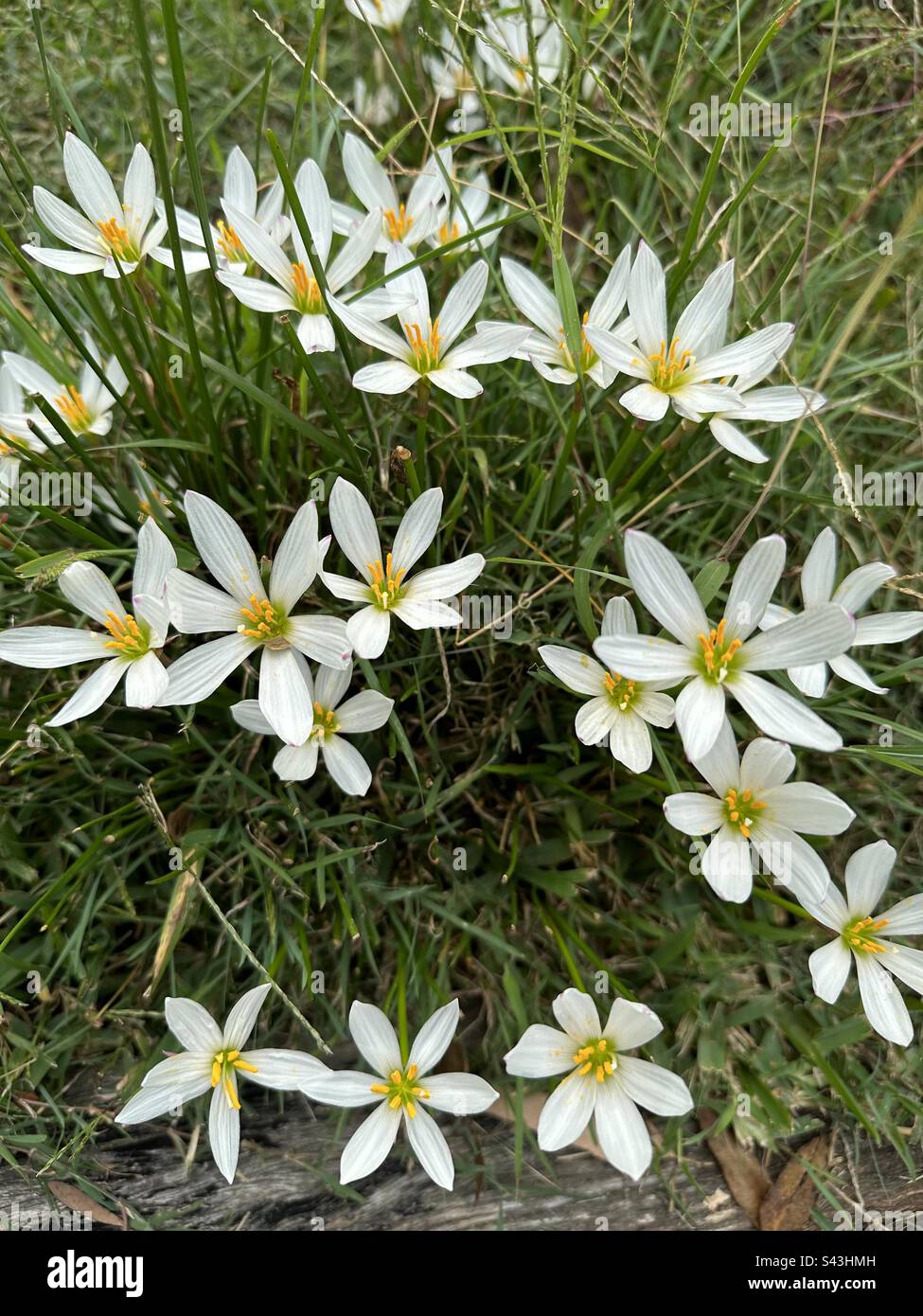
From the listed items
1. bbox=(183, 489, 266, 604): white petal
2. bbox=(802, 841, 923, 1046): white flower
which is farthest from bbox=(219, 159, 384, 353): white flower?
bbox=(802, 841, 923, 1046): white flower

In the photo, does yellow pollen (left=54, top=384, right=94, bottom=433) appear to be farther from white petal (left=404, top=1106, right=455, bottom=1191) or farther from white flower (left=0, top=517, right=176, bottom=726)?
white petal (left=404, top=1106, right=455, bottom=1191)

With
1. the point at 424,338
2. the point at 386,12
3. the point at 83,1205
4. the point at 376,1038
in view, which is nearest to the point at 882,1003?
the point at 376,1038

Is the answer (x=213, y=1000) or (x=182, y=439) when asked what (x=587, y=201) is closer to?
(x=182, y=439)

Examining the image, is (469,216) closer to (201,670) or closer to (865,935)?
(201,670)

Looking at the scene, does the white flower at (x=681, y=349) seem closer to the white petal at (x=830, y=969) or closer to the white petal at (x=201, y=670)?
the white petal at (x=201, y=670)

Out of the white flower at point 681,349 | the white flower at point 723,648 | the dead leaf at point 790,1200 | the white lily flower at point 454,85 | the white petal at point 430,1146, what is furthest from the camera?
the white lily flower at point 454,85

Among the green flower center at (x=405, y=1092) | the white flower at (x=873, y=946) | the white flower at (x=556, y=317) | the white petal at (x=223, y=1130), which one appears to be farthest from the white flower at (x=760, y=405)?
the white petal at (x=223, y=1130)

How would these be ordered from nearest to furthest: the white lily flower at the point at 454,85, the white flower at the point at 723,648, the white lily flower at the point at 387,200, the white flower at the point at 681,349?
the white flower at the point at 723,648 → the white flower at the point at 681,349 → the white lily flower at the point at 387,200 → the white lily flower at the point at 454,85
